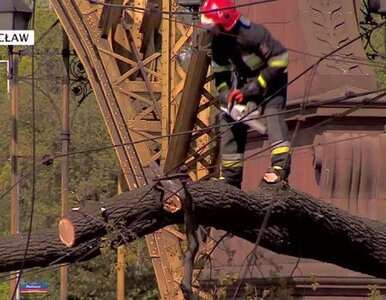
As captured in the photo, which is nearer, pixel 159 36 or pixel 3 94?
pixel 159 36

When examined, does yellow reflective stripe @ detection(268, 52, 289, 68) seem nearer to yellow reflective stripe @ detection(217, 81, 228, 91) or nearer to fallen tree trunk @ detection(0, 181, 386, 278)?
yellow reflective stripe @ detection(217, 81, 228, 91)

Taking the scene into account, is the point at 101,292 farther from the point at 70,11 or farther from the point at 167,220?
the point at 167,220

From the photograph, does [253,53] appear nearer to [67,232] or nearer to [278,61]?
[278,61]

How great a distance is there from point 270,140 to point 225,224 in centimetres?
Answer: 79

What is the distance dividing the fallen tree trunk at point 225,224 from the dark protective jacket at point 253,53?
2.85 feet

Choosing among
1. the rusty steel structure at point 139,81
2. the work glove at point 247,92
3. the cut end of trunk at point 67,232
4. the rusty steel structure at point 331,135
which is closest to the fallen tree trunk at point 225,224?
the cut end of trunk at point 67,232

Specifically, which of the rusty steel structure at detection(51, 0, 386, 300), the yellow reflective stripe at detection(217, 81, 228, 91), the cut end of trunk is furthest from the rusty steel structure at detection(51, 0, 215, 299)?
the cut end of trunk

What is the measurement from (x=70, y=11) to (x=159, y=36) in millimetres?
1597

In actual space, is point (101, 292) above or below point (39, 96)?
below

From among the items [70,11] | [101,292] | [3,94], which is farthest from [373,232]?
[3,94]

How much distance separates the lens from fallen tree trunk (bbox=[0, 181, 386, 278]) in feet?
38.1

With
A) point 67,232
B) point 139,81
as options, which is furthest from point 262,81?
point 139,81

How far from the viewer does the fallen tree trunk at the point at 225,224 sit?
11.6 metres

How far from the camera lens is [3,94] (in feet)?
181
